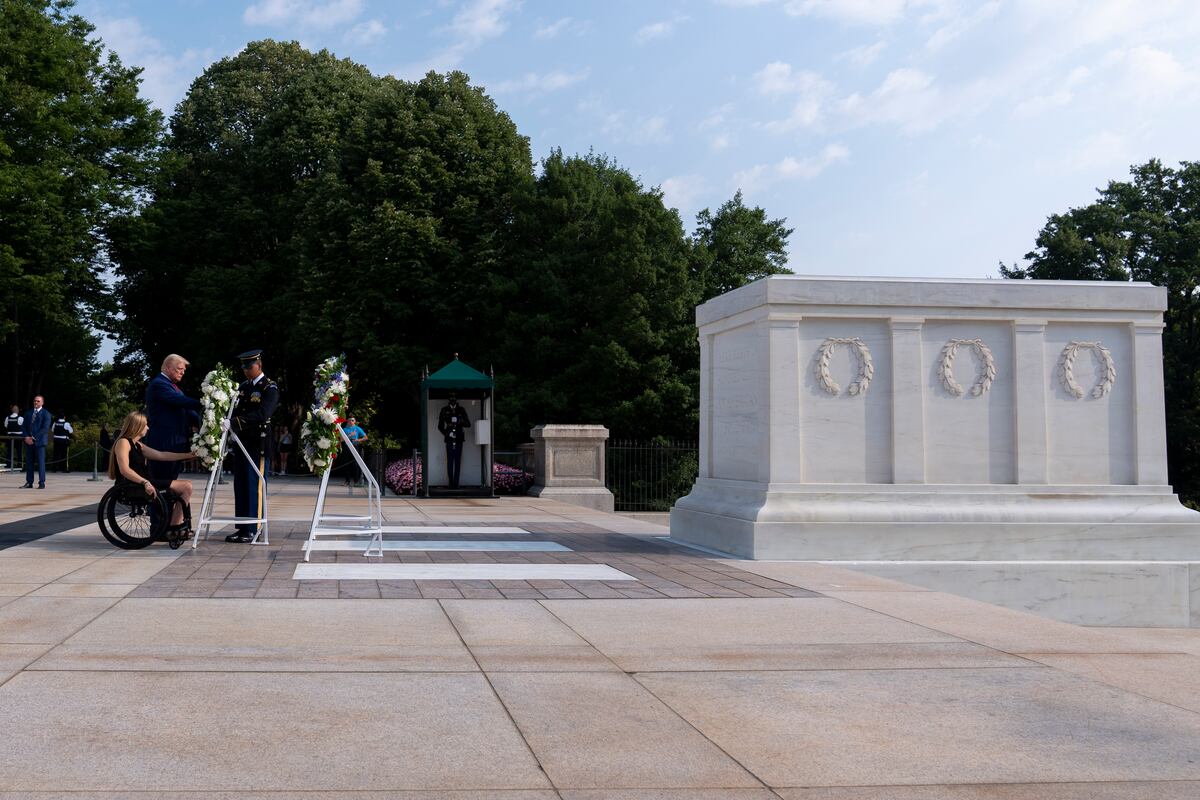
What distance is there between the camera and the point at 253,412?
1182 cm

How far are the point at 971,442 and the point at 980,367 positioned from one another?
774mm

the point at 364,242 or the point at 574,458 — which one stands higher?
the point at 364,242

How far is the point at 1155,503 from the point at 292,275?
1313 inches

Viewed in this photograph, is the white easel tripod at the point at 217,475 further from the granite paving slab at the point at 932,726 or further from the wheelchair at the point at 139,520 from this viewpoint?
the granite paving slab at the point at 932,726

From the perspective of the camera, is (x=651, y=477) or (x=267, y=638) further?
(x=651, y=477)

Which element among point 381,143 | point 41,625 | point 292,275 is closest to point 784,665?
point 41,625

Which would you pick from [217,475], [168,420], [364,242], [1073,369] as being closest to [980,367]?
[1073,369]

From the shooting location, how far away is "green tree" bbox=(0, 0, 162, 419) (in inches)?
1430

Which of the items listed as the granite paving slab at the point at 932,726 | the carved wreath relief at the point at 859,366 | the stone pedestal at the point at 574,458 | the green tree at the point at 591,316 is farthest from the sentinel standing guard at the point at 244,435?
the green tree at the point at 591,316

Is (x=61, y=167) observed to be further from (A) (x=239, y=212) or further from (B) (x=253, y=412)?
Answer: (B) (x=253, y=412)

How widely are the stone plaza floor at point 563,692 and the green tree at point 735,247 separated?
35275 mm

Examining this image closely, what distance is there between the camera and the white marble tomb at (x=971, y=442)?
11.2 metres

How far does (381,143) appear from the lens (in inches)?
1484

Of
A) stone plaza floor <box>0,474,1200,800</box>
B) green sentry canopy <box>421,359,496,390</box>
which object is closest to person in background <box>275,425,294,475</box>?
green sentry canopy <box>421,359,496,390</box>
